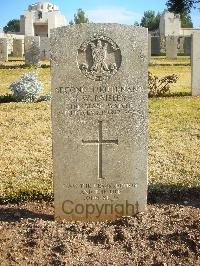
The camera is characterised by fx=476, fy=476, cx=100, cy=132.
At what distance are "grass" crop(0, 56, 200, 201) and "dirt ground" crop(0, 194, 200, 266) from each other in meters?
1.03

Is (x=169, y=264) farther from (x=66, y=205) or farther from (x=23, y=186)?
(x=23, y=186)

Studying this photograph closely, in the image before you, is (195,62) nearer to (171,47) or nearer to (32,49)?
(32,49)

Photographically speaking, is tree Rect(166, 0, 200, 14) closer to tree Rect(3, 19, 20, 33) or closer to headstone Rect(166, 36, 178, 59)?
headstone Rect(166, 36, 178, 59)

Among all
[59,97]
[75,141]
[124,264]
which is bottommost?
[124,264]

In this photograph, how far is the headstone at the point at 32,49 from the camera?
21641 mm

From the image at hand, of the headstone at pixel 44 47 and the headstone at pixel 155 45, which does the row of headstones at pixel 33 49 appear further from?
the headstone at pixel 155 45

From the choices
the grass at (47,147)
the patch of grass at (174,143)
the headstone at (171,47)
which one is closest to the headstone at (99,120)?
the grass at (47,147)

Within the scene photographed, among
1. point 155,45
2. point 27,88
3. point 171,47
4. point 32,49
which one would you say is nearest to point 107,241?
point 27,88

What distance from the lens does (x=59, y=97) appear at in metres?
3.99

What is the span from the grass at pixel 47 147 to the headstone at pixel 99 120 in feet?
3.20

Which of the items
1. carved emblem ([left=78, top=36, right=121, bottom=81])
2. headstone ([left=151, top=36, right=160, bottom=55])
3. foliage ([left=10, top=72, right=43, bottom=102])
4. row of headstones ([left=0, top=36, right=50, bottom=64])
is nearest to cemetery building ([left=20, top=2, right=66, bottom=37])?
headstone ([left=151, top=36, right=160, bottom=55])

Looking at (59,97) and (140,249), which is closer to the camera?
(140,249)

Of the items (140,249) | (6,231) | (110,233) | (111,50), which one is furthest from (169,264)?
(111,50)

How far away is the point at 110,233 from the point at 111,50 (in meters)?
1.51
